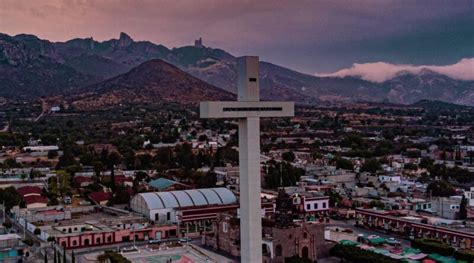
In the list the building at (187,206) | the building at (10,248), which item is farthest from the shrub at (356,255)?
the building at (10,248)

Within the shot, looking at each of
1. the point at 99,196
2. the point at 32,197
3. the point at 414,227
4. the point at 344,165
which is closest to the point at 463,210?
the point at 414,227

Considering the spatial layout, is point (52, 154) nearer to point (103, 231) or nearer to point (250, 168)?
point (103, 231)

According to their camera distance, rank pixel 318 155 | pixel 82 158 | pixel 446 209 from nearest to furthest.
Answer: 1. pixel 446 209
2. pixel 82 158
3. pixel 318 155

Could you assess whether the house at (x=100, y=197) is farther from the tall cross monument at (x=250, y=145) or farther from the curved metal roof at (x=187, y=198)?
the tall cross monument at (x=250, y=145)

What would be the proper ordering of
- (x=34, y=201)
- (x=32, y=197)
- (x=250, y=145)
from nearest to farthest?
(x=250, y=145) → (x=34, y=201) → (x=32, y=197)

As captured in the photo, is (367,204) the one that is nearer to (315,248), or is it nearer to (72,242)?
(315,248)

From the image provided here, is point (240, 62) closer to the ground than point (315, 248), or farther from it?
farther from it

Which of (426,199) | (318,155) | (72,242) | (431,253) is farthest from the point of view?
(318,155)

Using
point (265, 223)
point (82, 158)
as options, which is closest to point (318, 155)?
point (82, 158)
